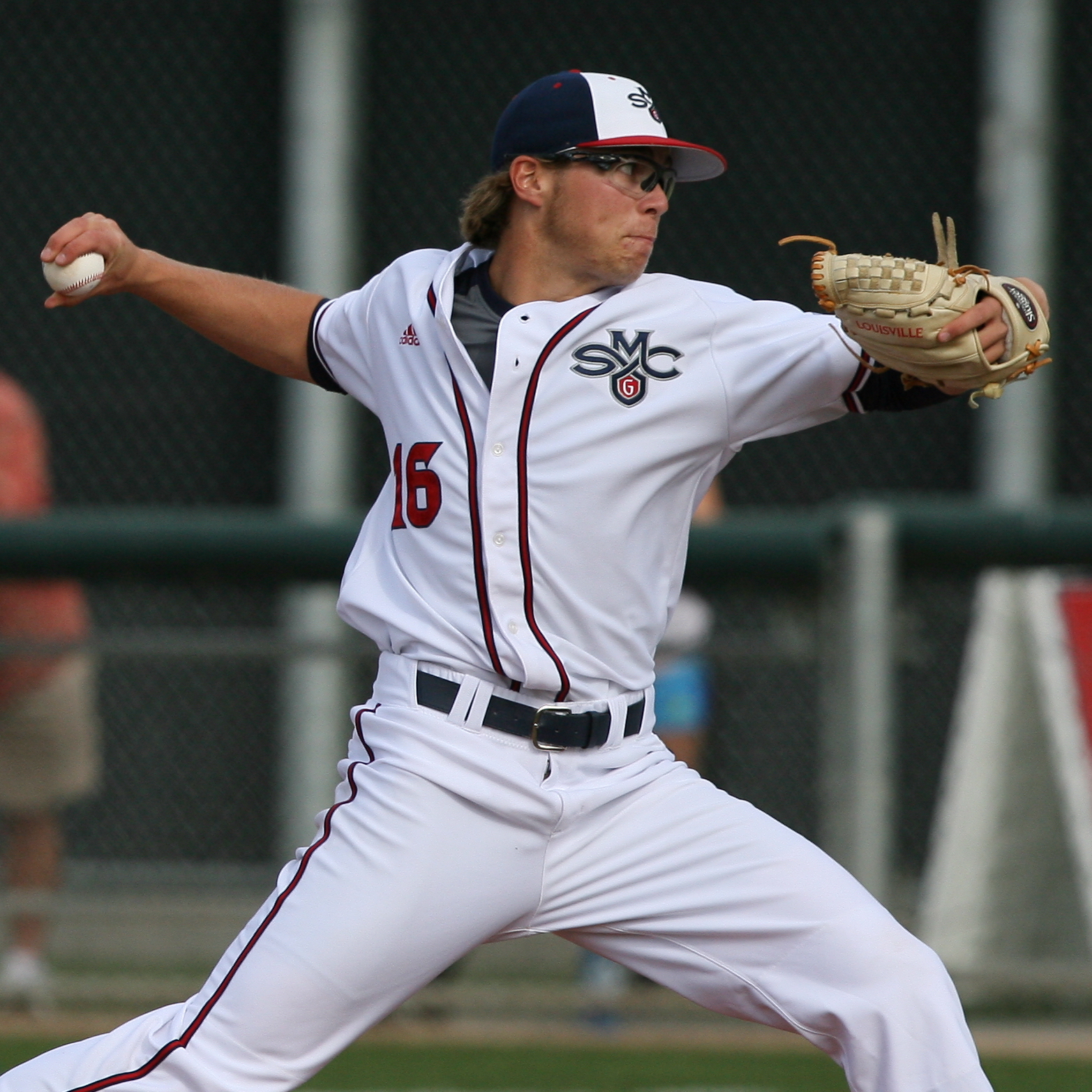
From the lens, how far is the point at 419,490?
2.90 m

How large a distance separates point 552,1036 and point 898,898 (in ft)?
3.84

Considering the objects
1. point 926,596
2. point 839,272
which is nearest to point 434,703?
point 839,272

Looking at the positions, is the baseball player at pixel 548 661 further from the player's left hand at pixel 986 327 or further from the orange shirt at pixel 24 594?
the orange shirt at pixel 24 594

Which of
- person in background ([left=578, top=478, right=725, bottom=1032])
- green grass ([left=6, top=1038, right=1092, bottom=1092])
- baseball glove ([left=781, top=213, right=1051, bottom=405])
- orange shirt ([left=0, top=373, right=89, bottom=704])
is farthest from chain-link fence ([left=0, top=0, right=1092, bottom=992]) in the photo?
baseball glove ([left=781, top=213, right=1051, bottom=405])

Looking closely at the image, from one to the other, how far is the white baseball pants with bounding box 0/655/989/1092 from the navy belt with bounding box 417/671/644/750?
2cm

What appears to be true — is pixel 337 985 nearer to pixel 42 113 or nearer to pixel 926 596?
pixel 926 596

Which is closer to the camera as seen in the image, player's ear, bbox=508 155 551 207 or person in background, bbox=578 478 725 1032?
player's ear, bbox=508 155 551 207

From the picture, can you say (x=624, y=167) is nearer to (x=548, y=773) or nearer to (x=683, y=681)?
(x=548, y=773)

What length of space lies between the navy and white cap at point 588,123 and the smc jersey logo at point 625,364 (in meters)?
0.32

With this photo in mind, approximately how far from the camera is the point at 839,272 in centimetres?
281

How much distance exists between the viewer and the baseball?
2896 mm

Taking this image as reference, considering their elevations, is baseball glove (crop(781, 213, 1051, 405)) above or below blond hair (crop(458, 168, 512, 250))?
below

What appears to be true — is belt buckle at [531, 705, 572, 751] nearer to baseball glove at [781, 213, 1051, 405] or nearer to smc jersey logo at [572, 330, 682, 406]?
smc jersey logo at [572, 330, 682, 406]

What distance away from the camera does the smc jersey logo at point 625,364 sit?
288 cm
